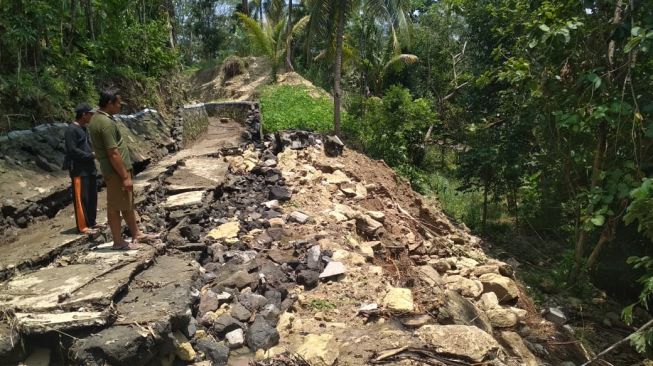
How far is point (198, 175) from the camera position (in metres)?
7.86

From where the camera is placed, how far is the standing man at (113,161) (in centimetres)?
439

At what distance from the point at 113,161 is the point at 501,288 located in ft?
15.9

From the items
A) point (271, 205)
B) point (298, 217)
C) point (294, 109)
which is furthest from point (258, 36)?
point (298, 217)

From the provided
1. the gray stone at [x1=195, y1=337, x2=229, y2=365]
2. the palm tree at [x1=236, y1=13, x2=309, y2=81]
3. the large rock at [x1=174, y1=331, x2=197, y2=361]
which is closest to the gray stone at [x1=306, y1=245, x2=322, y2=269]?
the gray stone at [x1=195, y1=337, x2=229, y2=365]

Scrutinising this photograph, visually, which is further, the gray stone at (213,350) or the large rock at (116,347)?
the gray stone at (213,350)

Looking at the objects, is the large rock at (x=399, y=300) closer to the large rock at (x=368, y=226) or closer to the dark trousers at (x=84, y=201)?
the large rock at (x=368, y=226)

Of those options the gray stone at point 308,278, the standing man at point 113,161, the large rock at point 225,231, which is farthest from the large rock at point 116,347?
the large rock at point 225,231

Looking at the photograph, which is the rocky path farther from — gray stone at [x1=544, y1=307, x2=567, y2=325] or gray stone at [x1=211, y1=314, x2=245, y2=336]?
gray stone at [x1=544, y1=307, x2=567, y2=325]

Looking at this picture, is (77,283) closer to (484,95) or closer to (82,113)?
(82,113)

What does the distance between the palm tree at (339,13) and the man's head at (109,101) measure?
9.94 meters

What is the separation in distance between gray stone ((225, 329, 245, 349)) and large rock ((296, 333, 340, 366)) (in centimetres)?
46

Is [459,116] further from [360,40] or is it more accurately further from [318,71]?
[318,71]

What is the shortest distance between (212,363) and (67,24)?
778 centimetres

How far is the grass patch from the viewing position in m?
15.4
